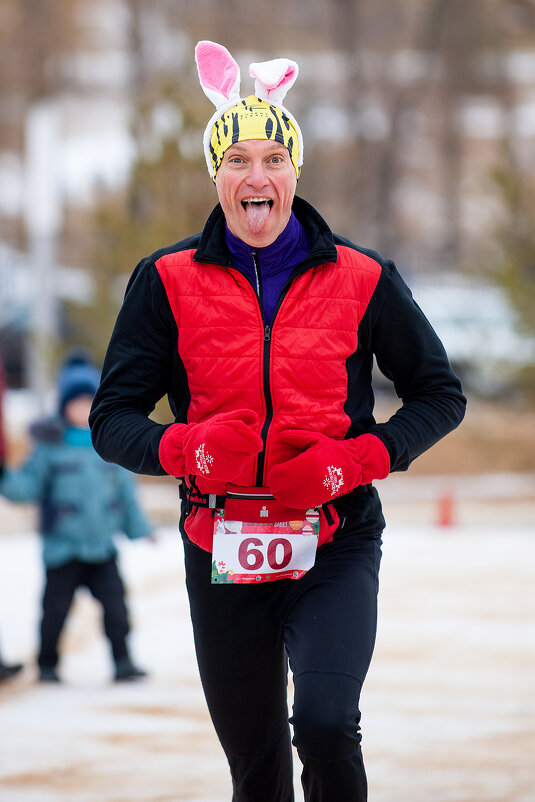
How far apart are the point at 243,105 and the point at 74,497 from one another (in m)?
3.34

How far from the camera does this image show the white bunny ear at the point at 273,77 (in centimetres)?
320

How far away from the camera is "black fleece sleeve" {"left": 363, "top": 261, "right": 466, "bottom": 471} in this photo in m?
3.08

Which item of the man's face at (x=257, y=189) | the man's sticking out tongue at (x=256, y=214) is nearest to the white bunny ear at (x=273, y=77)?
the man's face at (x=257, y=189)

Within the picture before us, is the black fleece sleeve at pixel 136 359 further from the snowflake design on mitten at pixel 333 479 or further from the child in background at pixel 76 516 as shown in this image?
the child in background at pixel 76 516

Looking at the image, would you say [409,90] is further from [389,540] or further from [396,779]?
[396,779]

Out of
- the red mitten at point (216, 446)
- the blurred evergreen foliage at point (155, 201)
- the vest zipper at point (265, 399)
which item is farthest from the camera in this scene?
the blurred evergreen foliage at point (155, 201)

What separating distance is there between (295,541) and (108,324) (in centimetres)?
1369

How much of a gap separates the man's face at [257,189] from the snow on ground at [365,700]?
6.61 ft

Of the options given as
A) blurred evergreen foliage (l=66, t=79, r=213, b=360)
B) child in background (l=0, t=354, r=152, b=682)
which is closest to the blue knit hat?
child in background (l=0, t=354, r=152, b=682)

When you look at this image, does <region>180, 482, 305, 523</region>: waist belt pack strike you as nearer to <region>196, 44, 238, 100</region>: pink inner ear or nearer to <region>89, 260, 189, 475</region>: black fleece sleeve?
<region>89, 260, 189, 475</region>: black fleece sleeve

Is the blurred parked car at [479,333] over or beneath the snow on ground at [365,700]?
over

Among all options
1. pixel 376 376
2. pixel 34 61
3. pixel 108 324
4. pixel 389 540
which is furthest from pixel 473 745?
pixel 34 61

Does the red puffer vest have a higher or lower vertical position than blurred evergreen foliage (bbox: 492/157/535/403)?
lower

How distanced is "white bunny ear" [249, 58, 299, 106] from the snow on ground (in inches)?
87.3
